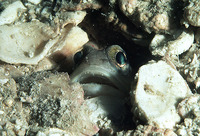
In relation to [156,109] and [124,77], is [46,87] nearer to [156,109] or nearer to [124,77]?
[156,109]

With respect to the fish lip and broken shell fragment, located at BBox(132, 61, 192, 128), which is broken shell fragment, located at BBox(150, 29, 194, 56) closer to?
broken shell fragment, located at BBox(132, 61, 192, 128)

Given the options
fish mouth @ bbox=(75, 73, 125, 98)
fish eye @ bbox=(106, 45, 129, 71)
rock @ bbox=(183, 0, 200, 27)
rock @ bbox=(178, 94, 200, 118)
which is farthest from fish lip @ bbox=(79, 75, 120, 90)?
rock @ bbox=(183, 0, 200, 27)

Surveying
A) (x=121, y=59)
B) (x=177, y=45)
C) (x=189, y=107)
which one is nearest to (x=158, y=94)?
(x=189, y=107)

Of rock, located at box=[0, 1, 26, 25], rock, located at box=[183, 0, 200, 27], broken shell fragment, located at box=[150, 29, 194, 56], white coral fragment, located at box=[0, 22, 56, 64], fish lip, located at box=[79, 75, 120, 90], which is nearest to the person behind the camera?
rock, located at box=[183, 0, 200, 27]

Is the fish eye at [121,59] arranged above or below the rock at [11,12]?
below

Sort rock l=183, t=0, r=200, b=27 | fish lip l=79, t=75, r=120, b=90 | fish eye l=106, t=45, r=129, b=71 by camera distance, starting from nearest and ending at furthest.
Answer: rock l=183, t=0, r=200, b=27, fish lip l=79, t=75, r=120, b=90, fish eye l=106, t=45, r=129, b=71

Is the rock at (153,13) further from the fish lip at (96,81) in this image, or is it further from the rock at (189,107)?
the fish lip at (96,81)

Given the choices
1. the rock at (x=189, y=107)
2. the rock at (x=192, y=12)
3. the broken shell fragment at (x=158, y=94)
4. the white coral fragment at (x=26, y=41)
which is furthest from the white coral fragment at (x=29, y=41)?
the rock at (x=189, y=107)
